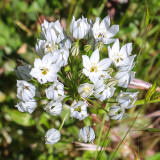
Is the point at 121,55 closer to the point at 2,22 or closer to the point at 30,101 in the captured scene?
the point at 30,101

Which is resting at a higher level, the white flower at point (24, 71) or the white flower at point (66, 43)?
the white flower at point (66, 43)

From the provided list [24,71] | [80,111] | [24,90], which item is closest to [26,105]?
[24,90]

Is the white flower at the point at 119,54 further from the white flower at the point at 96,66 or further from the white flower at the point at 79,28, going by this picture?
the white flower at the point at 79,28

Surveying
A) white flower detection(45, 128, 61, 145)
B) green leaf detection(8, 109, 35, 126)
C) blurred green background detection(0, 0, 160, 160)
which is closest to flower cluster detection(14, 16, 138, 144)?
white flower detection(45, 128, 61, 145)

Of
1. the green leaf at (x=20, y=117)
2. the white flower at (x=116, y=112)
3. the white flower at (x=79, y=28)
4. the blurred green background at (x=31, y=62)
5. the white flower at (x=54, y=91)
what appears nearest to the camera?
the white flower at (x=54, y=91)

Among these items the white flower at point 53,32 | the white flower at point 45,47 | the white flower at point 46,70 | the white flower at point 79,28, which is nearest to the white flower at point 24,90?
the white flower at point 46,70

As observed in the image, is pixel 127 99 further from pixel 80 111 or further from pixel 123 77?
pixel 80 111

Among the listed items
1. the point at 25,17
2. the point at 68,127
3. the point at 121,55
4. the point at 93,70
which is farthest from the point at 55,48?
the point at 25,17
